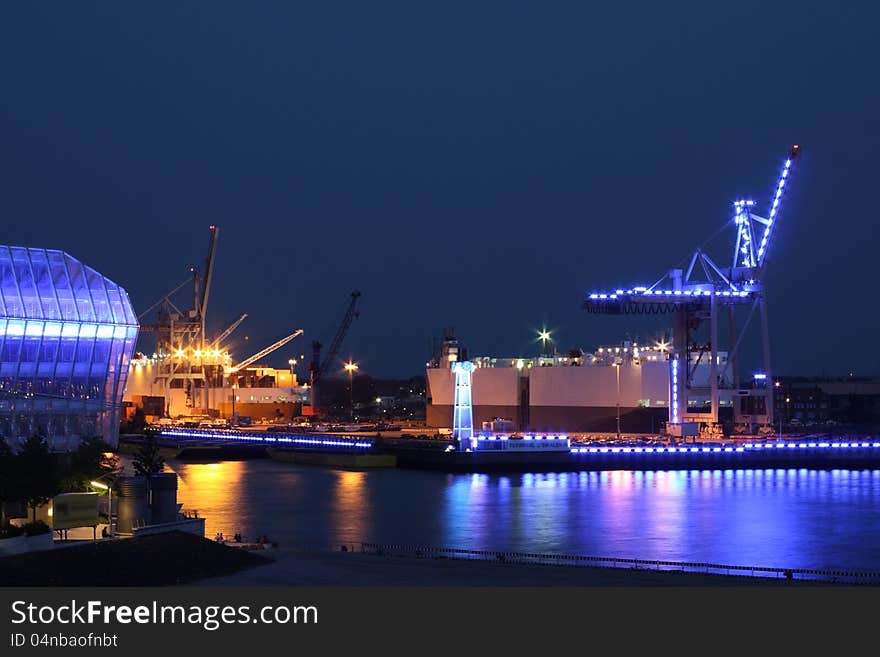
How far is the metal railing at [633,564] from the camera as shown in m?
27.9

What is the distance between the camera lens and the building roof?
38.5m

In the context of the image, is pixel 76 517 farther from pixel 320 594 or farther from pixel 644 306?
pixel 644 306

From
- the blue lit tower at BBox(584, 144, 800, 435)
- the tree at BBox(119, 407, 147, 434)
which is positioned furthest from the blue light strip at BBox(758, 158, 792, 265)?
the tree at BBox(119, 407, 147, 434)

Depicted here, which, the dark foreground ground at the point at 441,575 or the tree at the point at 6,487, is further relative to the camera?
the tree at the point at 6,487

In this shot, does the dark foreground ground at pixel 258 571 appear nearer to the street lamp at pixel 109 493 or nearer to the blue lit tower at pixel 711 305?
the street lamp at pixel 109 493

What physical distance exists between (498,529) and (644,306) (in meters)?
41.8

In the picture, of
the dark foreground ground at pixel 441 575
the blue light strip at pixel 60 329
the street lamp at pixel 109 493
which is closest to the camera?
the dark foreground ground at pixel 441 575

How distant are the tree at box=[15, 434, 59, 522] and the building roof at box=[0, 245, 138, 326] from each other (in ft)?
35.2

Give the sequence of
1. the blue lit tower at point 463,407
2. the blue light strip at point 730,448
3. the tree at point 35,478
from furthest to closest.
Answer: the blue light strip at point 730,448
the blue lit tower at point 463,407
the tree at point 35,478

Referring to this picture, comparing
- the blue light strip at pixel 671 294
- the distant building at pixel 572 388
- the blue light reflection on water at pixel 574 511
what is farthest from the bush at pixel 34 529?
the blue light strip at pixel 671 294

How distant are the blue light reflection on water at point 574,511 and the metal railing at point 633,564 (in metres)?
2.67

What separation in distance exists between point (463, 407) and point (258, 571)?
46706mm

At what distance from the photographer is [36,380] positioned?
38969 mm

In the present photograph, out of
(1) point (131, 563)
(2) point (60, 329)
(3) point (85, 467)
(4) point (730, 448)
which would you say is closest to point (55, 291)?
(2) point (60, 329)
